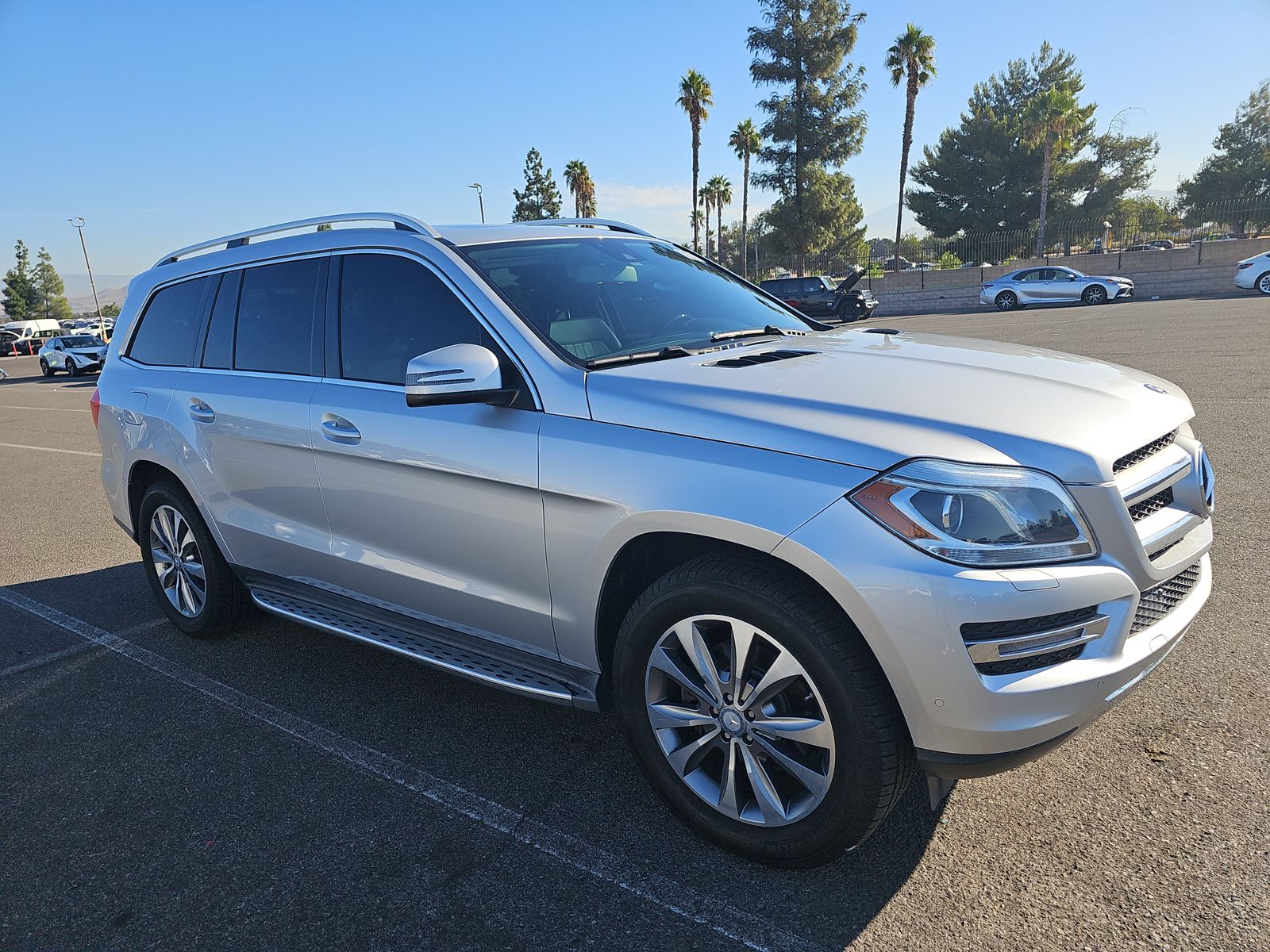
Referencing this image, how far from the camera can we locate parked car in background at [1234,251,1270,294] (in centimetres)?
2453

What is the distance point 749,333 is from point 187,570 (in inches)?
125

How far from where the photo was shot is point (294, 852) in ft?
9.00

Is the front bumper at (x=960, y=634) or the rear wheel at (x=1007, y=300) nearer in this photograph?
the front bumper at (x=960, y=634)

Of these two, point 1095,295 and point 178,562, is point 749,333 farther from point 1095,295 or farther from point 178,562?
point 1095,295

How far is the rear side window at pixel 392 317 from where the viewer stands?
322cm

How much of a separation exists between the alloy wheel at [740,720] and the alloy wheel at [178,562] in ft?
9.58

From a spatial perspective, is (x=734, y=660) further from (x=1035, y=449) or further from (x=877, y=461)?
(x=1035, y=449)

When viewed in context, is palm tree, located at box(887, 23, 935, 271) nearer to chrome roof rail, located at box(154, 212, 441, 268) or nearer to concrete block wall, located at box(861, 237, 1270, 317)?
concrete block wall, located at box(861, 237, 1270, 317)

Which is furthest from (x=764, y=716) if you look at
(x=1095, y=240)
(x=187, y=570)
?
(x=1095, y=240)

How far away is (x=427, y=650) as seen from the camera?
128 inches

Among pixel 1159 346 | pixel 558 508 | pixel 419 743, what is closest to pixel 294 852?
pixel 419 743

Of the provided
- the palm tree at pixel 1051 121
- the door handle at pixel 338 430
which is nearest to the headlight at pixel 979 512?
the door handle at pixel 338 430

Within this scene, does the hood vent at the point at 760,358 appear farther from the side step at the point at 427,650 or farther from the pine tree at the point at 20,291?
the pine tree at the point at 20,291

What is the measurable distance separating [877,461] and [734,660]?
69 cm
